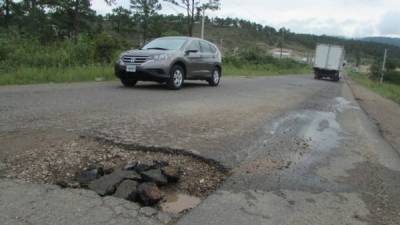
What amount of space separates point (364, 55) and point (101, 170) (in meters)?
142

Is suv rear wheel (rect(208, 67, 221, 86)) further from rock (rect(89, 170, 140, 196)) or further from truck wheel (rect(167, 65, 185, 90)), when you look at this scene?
rock (rect(89, 170, 140, 196))

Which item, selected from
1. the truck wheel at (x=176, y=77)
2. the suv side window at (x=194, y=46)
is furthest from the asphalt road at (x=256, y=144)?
the suv side window at (x=194, y=46)

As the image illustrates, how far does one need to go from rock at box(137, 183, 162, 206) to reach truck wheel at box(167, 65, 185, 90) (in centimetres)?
828

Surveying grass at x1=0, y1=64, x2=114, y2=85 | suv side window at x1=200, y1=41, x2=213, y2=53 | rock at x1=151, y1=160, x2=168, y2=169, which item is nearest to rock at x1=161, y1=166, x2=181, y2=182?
rock at x1=151, y1=160, x2=168, y2=169

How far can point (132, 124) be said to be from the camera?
5.92m

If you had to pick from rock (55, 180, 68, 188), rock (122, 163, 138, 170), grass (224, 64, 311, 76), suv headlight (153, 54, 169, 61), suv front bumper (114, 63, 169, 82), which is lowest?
grass (224, 64, 311, 76)

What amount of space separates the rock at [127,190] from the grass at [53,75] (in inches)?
364

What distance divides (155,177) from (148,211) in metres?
0.62

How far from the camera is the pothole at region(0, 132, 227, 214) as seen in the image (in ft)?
10.9

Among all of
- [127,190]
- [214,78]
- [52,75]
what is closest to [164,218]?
[127,190]

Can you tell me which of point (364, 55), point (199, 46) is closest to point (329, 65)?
point (199, 46)

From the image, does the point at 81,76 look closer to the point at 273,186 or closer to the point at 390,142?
the point at 390,142

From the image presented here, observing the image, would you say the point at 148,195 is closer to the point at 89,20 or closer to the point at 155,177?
the point at 155,177

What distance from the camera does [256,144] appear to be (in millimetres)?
5348
